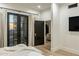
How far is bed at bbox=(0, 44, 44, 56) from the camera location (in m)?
1.37

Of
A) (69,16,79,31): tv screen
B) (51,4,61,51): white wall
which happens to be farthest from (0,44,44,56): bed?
(69,16,79,31): tv screen

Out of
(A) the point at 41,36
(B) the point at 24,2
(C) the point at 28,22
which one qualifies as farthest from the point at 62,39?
(B) the point at 24,2

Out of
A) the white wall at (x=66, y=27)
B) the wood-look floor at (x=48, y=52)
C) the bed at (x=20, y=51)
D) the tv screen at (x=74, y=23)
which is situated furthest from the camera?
the tv screen at (x=74, y=23)

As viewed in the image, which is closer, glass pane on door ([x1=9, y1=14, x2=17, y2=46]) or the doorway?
glass pane on door ([x1=9, y1=14, x2=17, y2=46])

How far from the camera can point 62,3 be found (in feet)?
4.70

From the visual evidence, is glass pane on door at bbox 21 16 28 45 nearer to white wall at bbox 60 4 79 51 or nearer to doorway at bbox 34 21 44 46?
doorway at bbox 34 21 44 46

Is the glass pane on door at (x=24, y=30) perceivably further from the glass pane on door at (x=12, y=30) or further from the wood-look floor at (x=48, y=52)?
the wood-look floor at (x=48, y=52)

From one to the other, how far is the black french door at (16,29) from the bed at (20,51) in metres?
0.06

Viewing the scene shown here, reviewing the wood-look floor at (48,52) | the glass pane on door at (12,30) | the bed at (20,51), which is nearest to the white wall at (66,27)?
the wood-look floor at (48,52)

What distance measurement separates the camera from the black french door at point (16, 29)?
4.77 ft

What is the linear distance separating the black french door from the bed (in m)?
0.06

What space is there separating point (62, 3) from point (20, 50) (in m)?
0.92

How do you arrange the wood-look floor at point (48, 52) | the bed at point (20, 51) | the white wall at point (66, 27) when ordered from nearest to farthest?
1. the bed at point (20, 51)
2. the wood-look floor at point (48, 52)
3. the white wall at point (66, 27)

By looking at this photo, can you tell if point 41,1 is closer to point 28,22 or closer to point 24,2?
point 24,2
